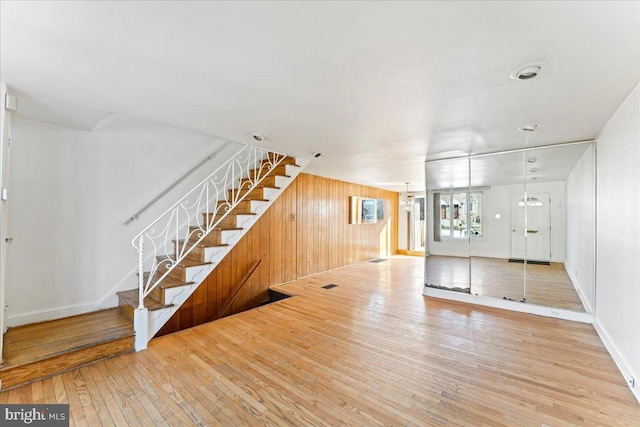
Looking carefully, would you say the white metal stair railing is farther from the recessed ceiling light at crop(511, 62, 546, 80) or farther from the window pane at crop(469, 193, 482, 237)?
the window pane at crop(469, 193, 482, 237)

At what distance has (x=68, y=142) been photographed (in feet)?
11.0

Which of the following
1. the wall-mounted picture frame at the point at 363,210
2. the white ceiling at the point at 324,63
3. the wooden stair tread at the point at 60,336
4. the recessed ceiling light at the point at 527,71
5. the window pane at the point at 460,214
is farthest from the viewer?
the wall-mounted picture frame at the point at 363,210

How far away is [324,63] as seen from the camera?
71.1 inches

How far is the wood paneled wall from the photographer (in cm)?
451

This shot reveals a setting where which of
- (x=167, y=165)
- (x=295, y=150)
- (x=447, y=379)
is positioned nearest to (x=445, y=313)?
(x=447, y=379)

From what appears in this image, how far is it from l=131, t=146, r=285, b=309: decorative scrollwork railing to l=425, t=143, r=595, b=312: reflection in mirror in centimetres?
342

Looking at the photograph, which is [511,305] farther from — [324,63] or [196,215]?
[196,215]

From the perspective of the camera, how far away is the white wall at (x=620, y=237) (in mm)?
2158

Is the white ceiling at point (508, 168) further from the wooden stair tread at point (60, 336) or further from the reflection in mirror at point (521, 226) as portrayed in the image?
the wooden stair tread at point (60, 336)

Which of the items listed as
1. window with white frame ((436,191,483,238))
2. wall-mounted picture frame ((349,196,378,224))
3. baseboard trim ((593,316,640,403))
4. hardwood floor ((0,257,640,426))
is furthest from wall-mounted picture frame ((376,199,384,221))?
baseboard trim ((593,316,640,403))

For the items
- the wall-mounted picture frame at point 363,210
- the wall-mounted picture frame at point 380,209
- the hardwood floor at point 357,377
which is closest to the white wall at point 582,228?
the hardwood floor at point 357,377

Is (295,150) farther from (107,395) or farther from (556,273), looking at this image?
(556,273)

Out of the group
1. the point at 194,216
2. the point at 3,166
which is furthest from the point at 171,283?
the point at 3,166

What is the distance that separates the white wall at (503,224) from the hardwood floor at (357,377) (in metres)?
1.27
